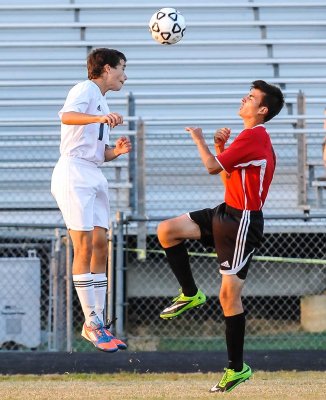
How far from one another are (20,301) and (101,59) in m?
4.47

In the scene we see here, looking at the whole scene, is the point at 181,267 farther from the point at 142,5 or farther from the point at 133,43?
the point at 142,5

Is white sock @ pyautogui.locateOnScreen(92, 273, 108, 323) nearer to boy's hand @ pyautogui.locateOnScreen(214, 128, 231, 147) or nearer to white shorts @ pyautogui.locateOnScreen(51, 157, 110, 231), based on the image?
white shorts @ pyautogui.locateOnScreen(51, 157, 110, 231)

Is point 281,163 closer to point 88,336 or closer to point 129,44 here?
point 129,44

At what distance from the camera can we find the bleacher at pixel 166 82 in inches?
463

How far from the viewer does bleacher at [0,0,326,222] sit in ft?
38.6

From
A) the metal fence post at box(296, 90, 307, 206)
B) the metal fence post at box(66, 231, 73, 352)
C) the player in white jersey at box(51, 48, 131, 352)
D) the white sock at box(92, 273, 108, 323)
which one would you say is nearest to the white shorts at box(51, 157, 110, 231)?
the player in white jersey at box(51, 48, 131, 352)

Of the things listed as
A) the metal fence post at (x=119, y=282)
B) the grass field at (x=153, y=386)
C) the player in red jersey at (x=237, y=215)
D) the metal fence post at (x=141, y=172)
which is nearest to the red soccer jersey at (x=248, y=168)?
the player in red jersey at (x=237, y=215)

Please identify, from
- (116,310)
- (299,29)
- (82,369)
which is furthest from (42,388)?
(299,29)

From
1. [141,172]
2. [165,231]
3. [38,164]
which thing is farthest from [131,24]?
[165,231]

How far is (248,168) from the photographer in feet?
21.7

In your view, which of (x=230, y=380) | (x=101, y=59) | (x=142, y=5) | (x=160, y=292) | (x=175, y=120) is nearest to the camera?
(x=230, y=380)

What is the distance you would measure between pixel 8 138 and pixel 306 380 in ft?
18.2

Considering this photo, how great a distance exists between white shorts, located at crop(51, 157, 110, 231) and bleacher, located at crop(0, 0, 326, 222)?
161 inches

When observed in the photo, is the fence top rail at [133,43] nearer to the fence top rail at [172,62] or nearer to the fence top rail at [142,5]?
the fence top rail at [172,62]
